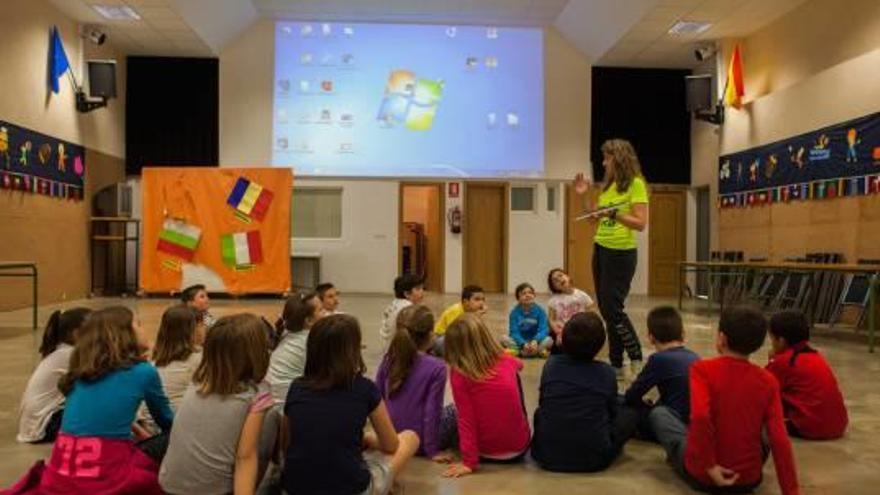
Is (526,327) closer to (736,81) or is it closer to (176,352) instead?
(176,352)

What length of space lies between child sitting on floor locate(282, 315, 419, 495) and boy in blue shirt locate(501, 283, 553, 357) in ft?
11.2

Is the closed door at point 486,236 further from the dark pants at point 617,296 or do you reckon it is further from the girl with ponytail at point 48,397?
the girl with ponytail at point 48,397

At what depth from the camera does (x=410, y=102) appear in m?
13.1

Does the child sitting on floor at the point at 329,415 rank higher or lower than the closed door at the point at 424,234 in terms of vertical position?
lower

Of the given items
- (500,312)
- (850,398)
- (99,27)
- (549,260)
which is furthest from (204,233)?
(850,398)

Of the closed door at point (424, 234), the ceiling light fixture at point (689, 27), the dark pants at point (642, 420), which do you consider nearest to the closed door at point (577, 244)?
the closed door at point (424, 234)

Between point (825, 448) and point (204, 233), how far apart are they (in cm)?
934

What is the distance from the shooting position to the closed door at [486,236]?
1376 cm

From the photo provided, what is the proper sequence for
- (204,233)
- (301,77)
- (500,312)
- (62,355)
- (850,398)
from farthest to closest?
(301,77) < (204,233) < (500,312) < (850,398) < (62,355)

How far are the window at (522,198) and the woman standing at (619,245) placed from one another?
30.5 feet

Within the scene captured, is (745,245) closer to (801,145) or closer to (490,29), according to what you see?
(801,145)

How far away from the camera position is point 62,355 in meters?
3.10

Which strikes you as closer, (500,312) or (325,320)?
(325,320)

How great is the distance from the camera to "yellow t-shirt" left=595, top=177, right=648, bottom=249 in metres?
4.27
